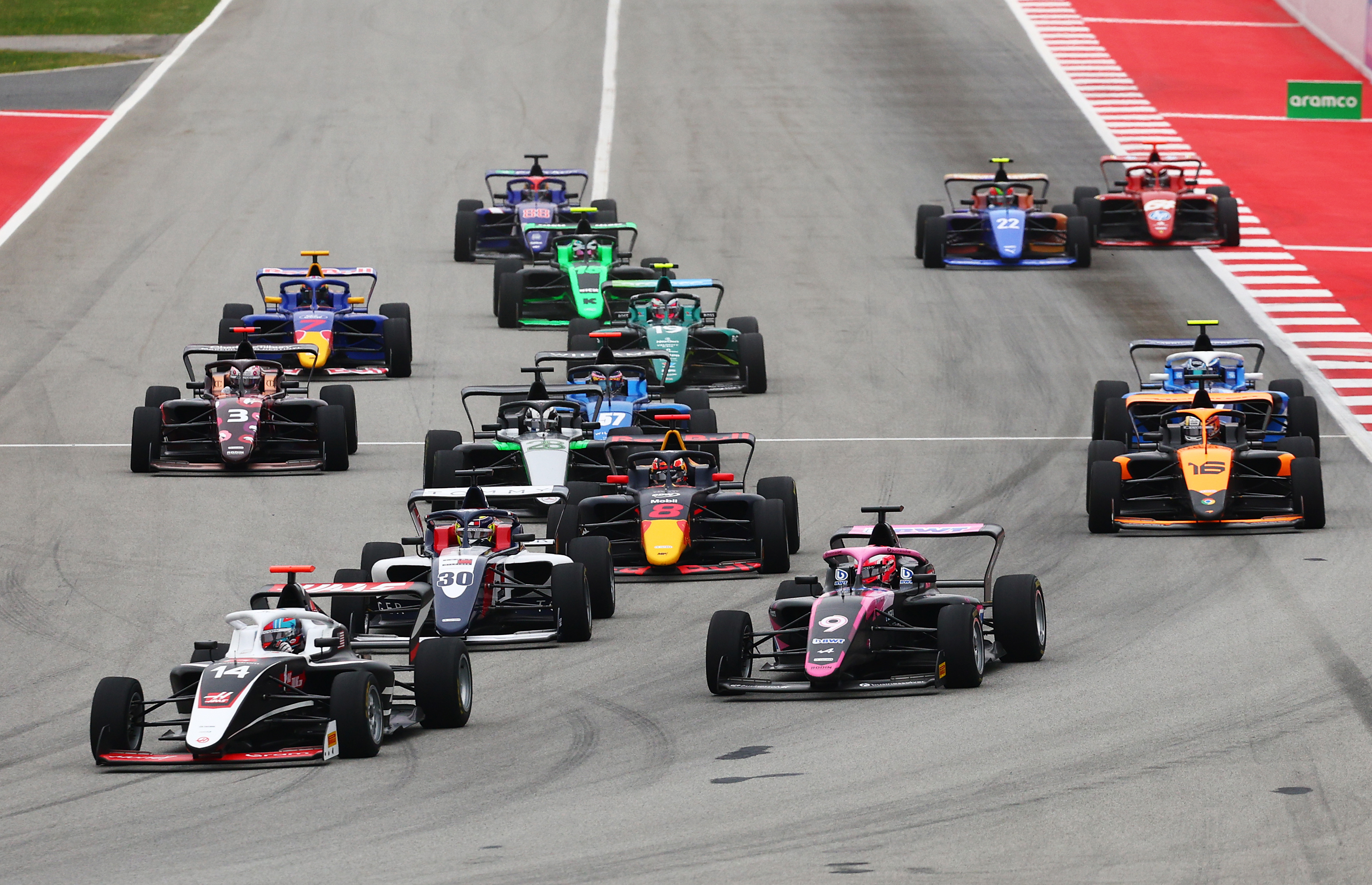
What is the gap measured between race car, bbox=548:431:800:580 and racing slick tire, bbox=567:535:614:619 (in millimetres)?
1361

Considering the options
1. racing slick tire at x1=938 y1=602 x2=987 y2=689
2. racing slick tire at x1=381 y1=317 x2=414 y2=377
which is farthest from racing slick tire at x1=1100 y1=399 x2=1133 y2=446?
racing slick tire at x1=381 y1=317 x2=414 y2=377

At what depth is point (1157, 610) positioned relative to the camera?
2070 cm

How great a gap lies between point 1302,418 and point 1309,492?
3.57 meters

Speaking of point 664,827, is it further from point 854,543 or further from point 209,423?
point 209,423

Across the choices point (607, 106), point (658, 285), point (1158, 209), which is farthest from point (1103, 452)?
point (607, 106)

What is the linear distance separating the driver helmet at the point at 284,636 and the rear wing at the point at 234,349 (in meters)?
13.2

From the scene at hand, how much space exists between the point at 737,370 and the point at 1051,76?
2621cm

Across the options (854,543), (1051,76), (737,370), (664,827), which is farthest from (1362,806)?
(1051,76)

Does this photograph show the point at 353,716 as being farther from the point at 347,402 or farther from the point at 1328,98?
the point at 1328,98

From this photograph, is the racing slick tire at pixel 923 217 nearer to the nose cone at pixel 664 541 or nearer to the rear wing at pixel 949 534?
the nose cone at pixel 664 541

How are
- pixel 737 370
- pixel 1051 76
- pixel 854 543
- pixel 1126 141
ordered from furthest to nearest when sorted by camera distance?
1. pixel 1051 76
2. pixel 1126 141
3. pixel 737 370
4. pixel 854 543

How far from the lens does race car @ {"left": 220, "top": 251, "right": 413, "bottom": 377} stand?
34.6 meters

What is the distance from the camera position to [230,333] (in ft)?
111

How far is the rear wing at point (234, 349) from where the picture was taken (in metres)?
29.8
